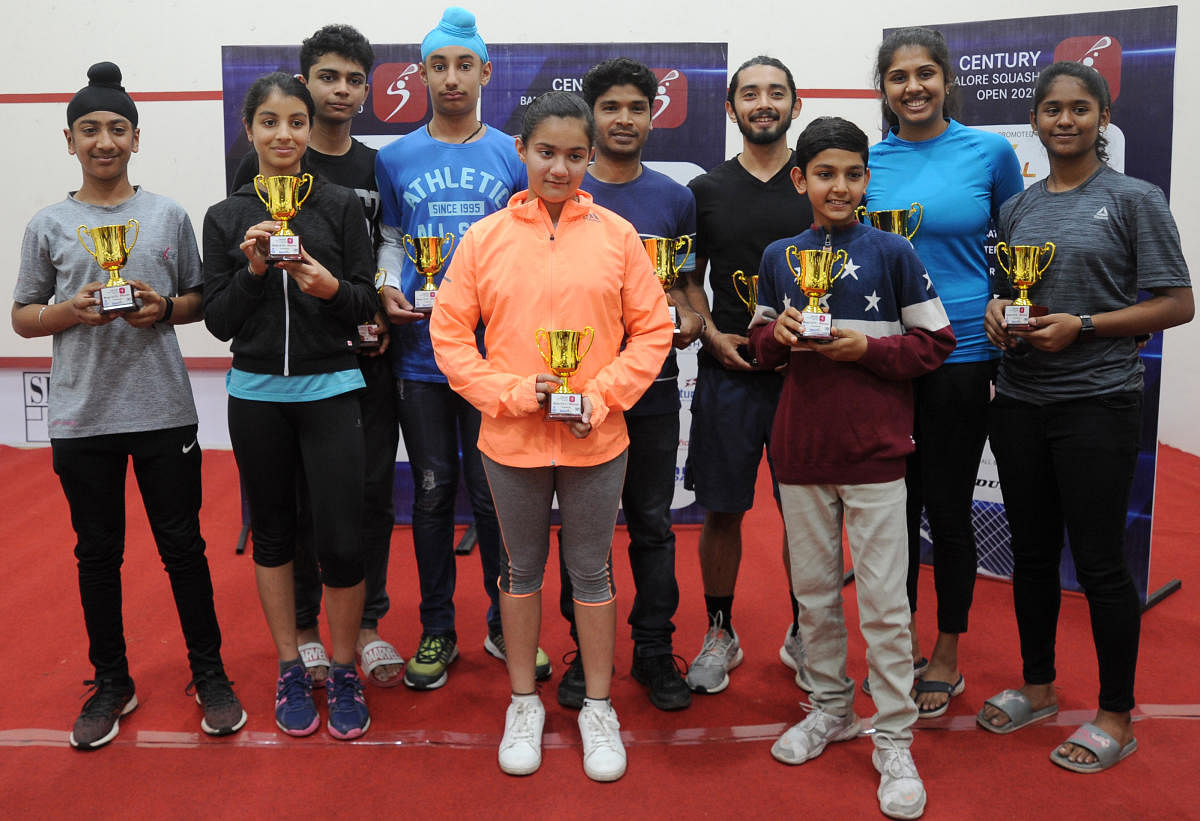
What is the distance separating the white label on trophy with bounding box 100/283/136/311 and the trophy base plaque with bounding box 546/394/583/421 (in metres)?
1.16

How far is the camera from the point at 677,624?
361cm

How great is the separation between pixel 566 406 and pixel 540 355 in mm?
257

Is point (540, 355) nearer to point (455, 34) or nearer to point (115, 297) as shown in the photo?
point (115, 297)

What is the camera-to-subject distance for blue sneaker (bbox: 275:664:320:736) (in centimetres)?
274

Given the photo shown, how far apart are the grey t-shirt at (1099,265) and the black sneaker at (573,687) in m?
1.59

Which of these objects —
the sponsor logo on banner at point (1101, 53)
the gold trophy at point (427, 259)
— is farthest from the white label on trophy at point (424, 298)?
the sponsor logo on banner at point (1101, 53)

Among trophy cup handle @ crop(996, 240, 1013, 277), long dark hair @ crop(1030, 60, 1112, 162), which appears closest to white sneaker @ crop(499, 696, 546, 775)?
trophy cup handle @ crop(996, 240, 1013, 277)

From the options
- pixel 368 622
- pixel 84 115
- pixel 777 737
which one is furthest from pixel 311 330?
pixel 777 737

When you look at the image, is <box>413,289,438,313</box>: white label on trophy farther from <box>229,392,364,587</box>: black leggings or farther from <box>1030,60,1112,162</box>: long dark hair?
<box>1030,60,1112,162</box>: long dark hair

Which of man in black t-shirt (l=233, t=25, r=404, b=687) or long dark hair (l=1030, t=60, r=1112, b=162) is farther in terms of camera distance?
man in black t-shirt (l=233, t=25, r=404, b=687)

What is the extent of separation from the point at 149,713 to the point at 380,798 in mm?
951

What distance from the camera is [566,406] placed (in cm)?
222

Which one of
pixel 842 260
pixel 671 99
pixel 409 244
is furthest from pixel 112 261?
pixel 671 99

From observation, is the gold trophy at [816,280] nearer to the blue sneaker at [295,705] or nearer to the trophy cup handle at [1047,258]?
the trophy cup handle at [1047,258]
